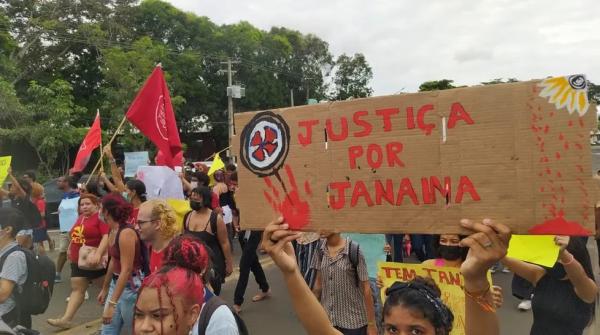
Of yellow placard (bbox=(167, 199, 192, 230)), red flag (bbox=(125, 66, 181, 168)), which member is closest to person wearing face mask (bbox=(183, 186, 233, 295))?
yellow placard (bbox=(167, 199, 192, 230))

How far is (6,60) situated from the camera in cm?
2316

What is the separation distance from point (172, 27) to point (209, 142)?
32.1 ft

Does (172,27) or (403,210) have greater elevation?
(172,27)

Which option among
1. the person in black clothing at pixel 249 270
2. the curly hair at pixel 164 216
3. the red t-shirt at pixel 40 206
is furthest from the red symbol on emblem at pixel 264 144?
the red t-shirt at pixel 40 206

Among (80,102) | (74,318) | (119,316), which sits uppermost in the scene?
(80,102)

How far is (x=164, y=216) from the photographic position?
4203 millimetres

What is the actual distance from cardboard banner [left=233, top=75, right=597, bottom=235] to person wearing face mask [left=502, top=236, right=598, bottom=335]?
1.30 meters

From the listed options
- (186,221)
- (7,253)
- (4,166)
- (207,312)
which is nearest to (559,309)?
(207,312)

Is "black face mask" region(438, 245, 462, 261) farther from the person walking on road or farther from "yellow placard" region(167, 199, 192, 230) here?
the person walking on road

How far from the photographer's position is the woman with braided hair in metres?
2.12

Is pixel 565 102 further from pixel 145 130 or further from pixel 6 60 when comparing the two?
Result: pixel 6 60

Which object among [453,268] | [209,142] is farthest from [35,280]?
[209,142]

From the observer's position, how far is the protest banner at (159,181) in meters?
5.86

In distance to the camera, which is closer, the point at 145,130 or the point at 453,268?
the point at 453,268
